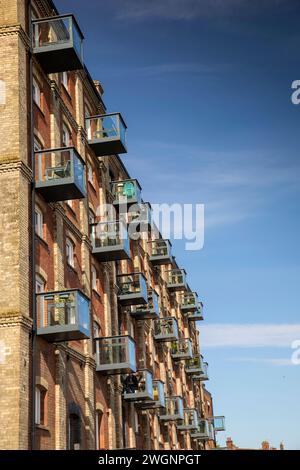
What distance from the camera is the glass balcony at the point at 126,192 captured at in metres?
32.7

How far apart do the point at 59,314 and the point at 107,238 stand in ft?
23.8

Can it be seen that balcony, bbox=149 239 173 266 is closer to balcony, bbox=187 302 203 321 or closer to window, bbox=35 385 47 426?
balcony, bbox=187 302 203 321

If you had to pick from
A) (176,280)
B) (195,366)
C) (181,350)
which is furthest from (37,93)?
(195,366)

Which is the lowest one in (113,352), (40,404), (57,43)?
(40,404)

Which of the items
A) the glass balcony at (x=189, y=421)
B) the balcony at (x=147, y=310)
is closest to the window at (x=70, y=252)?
the balcony at (x=147, y=310)

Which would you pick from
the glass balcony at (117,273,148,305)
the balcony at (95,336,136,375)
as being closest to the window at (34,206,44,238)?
the balcony at (95,336,136,375)

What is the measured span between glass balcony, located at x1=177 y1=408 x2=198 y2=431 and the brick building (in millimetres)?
6984

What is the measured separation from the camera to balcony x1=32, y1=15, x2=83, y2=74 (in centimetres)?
2364

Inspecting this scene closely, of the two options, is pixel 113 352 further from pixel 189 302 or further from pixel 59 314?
pixel 189 302

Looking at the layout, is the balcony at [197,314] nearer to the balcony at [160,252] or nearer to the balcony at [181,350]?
the balcony at [181,350]

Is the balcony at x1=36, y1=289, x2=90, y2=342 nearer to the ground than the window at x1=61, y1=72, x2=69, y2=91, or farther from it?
nearer to the ground

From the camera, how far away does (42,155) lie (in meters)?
22.4

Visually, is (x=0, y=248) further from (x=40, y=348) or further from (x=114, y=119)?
(x=114, y=119)

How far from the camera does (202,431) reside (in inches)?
1843
